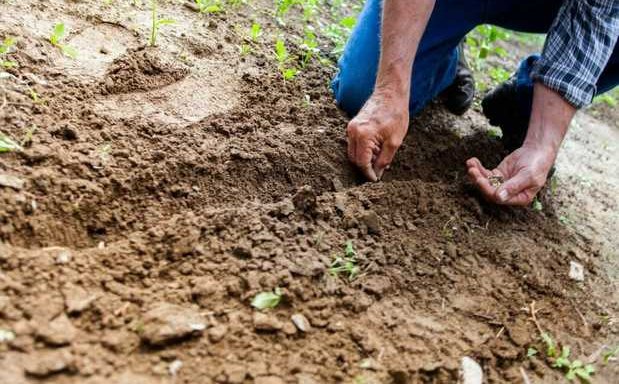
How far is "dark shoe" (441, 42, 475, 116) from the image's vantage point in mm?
2600

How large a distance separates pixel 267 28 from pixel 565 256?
1.71 m

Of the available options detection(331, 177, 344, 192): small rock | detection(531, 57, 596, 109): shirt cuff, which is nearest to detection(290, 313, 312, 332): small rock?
detection(331, 177, 344, 192): small rock

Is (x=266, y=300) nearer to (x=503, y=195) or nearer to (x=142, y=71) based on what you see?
(x=503, y=195)

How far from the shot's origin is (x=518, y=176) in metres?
1.92

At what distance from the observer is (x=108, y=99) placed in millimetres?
1883

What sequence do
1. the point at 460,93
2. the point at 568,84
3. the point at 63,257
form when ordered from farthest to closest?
the point at 460,93, the point at 568,84, the point at 63,257

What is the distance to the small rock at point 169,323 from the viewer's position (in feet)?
3.89

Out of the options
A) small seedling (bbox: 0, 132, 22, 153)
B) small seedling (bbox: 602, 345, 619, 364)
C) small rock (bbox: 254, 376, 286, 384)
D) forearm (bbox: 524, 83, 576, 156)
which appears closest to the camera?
small rock (bbox: 254, 376, 286, 384)

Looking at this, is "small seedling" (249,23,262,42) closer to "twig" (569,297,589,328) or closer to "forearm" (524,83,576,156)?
"forearm" (524,83,576,156)

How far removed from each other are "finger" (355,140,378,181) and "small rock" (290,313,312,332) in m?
0.71

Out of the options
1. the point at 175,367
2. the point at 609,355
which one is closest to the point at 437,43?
the point at 609,355

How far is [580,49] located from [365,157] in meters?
0.91

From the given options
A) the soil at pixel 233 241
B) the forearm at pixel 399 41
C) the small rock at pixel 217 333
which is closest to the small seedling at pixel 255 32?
the soil at pixel 233 241

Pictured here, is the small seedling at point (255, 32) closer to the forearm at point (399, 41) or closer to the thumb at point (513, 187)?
the forearm at point (399, 41)
